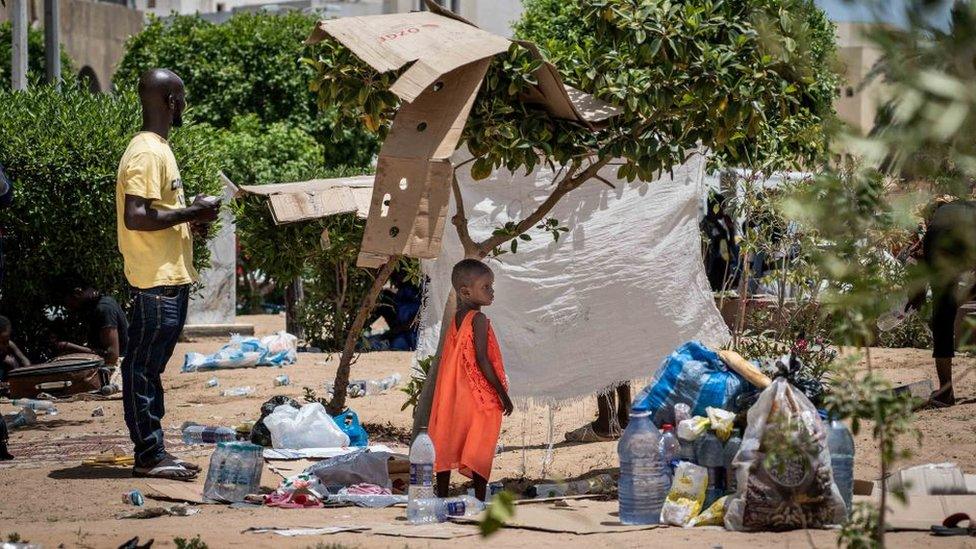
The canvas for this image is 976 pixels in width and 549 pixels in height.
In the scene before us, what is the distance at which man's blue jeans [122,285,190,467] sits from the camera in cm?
690

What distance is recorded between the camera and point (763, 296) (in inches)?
509

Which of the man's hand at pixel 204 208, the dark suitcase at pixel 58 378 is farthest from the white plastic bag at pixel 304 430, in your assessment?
the dark suitcase at pixel 58 378

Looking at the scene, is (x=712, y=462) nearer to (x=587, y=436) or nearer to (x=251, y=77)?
(x=587, y=436)

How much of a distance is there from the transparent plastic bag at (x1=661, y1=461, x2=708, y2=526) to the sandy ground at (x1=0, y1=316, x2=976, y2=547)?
0.43ft

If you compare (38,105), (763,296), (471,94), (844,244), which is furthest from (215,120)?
(844,244)

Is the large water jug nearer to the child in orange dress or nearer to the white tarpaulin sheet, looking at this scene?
the child in orange dress

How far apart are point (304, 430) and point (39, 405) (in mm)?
3941

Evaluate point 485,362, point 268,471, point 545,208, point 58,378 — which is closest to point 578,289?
point 545,208

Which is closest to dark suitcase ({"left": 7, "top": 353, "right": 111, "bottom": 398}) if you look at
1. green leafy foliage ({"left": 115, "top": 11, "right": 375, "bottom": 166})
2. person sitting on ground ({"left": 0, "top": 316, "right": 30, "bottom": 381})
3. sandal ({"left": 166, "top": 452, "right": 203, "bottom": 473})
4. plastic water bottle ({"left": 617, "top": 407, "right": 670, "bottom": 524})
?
person sitting on ground ({"left": 0, "top": 316, "right": 30, "bottom": 381})

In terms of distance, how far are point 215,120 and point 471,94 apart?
827 inches

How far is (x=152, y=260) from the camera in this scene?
6945 millimetres

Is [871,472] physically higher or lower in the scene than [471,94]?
lower

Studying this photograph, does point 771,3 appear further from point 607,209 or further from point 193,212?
point 193,212

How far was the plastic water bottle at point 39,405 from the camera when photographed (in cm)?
1078
